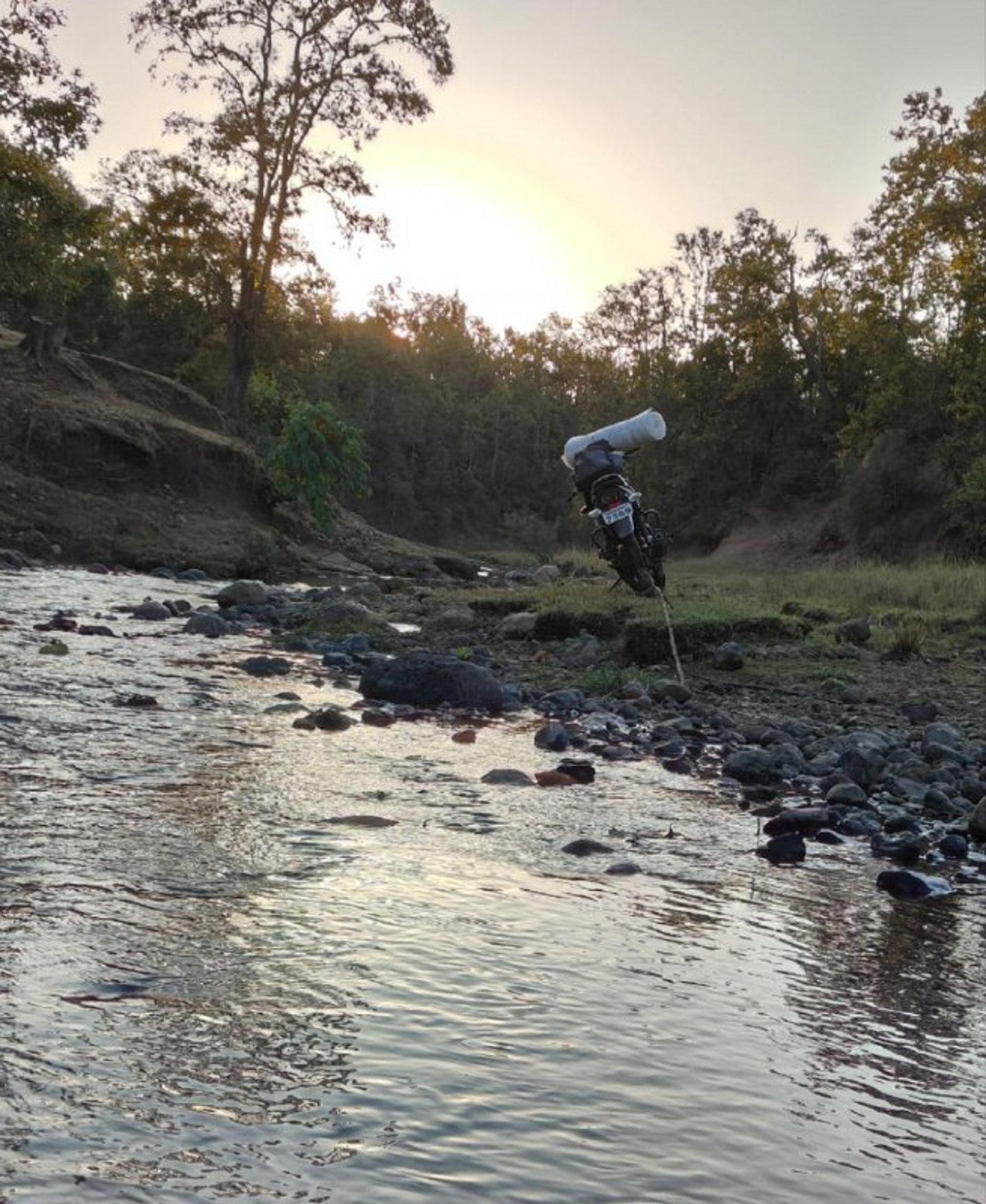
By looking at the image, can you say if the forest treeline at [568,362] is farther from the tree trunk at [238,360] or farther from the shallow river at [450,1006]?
the shallow river at [450,1006]

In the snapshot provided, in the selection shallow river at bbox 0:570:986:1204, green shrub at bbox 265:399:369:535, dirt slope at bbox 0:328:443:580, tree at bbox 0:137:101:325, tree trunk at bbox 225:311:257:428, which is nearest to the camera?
shallow river at bbox 0:570:986:1204

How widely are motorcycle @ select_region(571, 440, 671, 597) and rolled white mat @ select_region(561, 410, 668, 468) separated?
0.20ft

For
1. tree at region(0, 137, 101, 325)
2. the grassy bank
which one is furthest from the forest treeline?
the grassy bank

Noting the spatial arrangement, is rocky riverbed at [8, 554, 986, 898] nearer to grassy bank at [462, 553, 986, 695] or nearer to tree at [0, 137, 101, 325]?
grassy bank at [462, 553, 986, 695]

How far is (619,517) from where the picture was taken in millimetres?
13031

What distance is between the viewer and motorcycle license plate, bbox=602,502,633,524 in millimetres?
12953

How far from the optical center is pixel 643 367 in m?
64.6

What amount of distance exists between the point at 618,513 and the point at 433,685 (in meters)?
3.82

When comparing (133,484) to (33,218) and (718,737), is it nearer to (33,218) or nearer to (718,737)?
(33,218)

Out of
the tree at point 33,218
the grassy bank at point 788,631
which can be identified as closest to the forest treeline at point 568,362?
the tree at point 33,218

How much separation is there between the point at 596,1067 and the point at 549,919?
50.3 inches

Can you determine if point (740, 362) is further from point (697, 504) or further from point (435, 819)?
point (435, 819)

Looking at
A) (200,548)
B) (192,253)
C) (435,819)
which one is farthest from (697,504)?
(435,819)

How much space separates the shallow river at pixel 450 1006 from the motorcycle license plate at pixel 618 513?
692 centimetres
